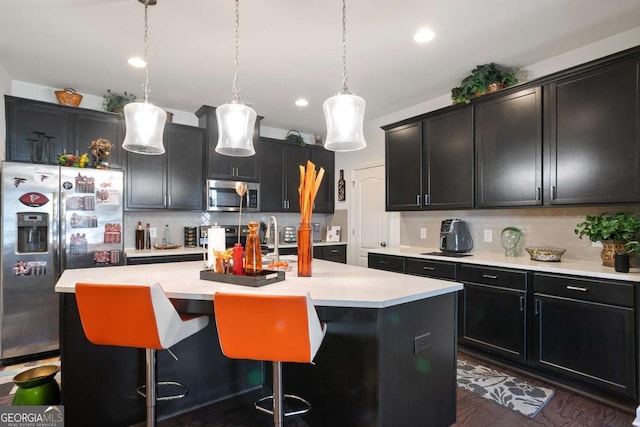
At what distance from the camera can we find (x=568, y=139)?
2604 millimetres

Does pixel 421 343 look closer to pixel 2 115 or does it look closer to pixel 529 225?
pixel 529 225

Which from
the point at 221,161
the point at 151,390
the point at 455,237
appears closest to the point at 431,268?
the point at 455,237

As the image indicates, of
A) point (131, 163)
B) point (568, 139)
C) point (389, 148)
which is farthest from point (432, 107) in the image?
point (131, 163)

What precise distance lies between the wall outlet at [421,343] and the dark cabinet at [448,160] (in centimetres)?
201

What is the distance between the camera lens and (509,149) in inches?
117

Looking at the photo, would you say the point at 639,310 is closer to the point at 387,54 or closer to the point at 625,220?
the point at 625,220

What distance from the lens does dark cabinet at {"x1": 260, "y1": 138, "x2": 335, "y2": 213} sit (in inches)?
189

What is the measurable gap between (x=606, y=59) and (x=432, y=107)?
1758 mm

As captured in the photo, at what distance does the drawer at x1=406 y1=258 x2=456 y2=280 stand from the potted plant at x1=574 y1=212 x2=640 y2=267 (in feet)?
3.50

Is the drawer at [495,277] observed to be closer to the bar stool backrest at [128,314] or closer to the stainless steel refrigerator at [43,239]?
the bar stool backrest at [128,314]

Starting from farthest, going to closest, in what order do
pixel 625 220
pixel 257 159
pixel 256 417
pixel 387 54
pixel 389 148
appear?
pixel 257 159 → pixel 389 148 → pixel 387 54 → pixel 625 220 → pixel 256 417

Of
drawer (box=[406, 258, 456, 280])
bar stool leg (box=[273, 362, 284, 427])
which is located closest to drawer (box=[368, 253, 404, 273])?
drawer (box=[406, 258, 456, 280])

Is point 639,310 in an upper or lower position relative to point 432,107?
lower

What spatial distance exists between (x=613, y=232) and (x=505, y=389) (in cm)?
134
